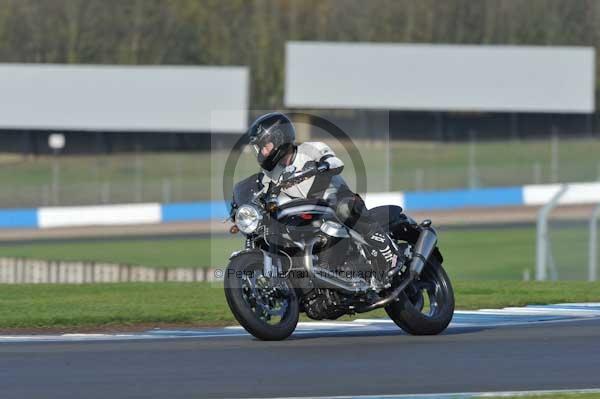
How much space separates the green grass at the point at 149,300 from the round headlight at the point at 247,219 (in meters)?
2.20

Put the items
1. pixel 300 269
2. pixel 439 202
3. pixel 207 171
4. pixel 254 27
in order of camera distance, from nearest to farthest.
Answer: pixel 300 269
pixel 439 202
pixel 207 171
pixel 254 27

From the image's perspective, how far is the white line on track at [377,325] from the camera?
923 centimetres

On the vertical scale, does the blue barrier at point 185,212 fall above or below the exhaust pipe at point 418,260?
below

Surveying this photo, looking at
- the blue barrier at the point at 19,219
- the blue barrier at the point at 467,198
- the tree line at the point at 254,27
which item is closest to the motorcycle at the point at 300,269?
the blue barrier at the point at 467,198

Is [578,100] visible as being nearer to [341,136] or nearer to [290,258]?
[341,136]

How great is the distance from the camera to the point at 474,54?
146ft

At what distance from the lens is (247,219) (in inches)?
323

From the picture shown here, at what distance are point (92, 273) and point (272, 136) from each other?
11.6 m

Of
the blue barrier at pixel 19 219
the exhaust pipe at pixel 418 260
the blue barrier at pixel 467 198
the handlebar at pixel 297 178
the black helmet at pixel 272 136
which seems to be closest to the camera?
the handlebar at pixel 297 178

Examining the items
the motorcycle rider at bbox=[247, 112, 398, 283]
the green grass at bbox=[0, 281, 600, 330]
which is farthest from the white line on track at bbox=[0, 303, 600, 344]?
the motorcycle rider at bbox=[247, 112, 398, 283]

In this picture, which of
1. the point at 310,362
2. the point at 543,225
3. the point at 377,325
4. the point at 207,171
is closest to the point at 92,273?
the point at 543,225

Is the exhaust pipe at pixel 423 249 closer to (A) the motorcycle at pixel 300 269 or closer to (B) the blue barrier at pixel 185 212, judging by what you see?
(A) the motorcycle at pixel 300 269

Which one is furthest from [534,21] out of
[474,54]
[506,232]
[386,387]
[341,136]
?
[386,387]

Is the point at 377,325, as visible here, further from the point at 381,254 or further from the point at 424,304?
the point at 381,254
